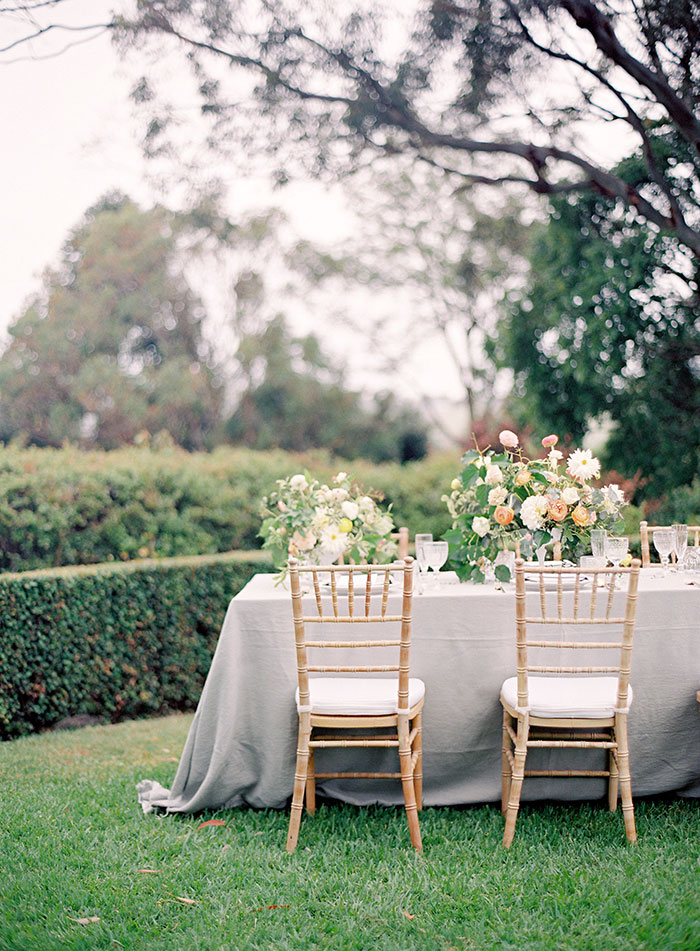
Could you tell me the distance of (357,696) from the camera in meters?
3.05

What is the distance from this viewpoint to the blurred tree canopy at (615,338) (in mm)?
6875

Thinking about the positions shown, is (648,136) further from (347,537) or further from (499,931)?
(499,931)

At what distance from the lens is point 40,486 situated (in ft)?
19.5

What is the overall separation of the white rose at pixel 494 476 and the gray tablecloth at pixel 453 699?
0.48 m

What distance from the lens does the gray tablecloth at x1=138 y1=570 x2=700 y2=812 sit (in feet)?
10.9

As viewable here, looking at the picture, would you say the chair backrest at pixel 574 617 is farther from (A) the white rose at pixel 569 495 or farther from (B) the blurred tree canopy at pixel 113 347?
(B) the blurred tree canopy at pixel 113 347

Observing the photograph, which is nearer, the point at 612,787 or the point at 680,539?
the point at 612,787

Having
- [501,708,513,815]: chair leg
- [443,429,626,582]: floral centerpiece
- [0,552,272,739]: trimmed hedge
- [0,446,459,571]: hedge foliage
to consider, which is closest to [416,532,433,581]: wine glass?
[443,429,626,582]: floral centerpiece

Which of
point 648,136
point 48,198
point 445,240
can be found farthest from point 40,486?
point 445,240

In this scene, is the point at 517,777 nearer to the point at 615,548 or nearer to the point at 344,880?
the point at 344,880

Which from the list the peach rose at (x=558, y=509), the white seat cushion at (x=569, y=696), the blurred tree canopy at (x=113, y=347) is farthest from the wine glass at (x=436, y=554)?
the blurred tree canopy at (x=113, y=347)

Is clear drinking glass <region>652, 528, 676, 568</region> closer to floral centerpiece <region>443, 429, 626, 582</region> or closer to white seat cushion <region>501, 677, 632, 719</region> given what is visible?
floral centerpiece <region>443, 429, 626, 582</region>

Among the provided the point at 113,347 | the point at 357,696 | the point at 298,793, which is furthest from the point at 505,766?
the point at 113,347

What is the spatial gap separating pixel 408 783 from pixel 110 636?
2692 millimetres
